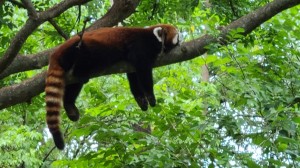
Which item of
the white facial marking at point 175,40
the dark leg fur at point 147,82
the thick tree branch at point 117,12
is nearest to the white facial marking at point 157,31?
the white facial marking at point 175,40

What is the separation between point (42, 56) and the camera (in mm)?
5238

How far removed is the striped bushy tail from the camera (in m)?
4.63

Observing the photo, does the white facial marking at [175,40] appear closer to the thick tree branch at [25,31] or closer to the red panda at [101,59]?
the red panda at [101,59]

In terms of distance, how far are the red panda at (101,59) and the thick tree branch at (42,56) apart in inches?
7.7

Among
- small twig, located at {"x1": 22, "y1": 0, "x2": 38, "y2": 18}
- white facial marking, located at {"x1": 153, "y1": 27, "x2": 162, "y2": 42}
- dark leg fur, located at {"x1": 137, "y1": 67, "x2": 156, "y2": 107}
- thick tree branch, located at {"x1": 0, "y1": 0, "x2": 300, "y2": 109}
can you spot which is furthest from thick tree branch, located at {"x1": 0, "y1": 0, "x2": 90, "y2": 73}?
white facial marking, located at {"x1": 153, "y1": 27, "x2": 162, "y2": 42}

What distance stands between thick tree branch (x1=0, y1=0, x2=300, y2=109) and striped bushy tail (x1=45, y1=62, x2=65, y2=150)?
18 cm

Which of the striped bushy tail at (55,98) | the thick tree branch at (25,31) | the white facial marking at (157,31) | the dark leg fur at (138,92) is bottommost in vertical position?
the dark leg fur at (138,92)

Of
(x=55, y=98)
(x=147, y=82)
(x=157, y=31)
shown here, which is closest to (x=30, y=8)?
(x=55, y=98)

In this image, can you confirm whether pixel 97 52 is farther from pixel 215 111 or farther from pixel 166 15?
pixel 166 15

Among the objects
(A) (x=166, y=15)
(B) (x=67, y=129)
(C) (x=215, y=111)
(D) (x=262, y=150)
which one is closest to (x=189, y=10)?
(A) (x=166, y=15)

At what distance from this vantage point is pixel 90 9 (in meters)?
7.98

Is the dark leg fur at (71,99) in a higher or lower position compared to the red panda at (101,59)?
lower

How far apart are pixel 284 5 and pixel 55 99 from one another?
7.41 ft

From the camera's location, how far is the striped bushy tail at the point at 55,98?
4633mm
